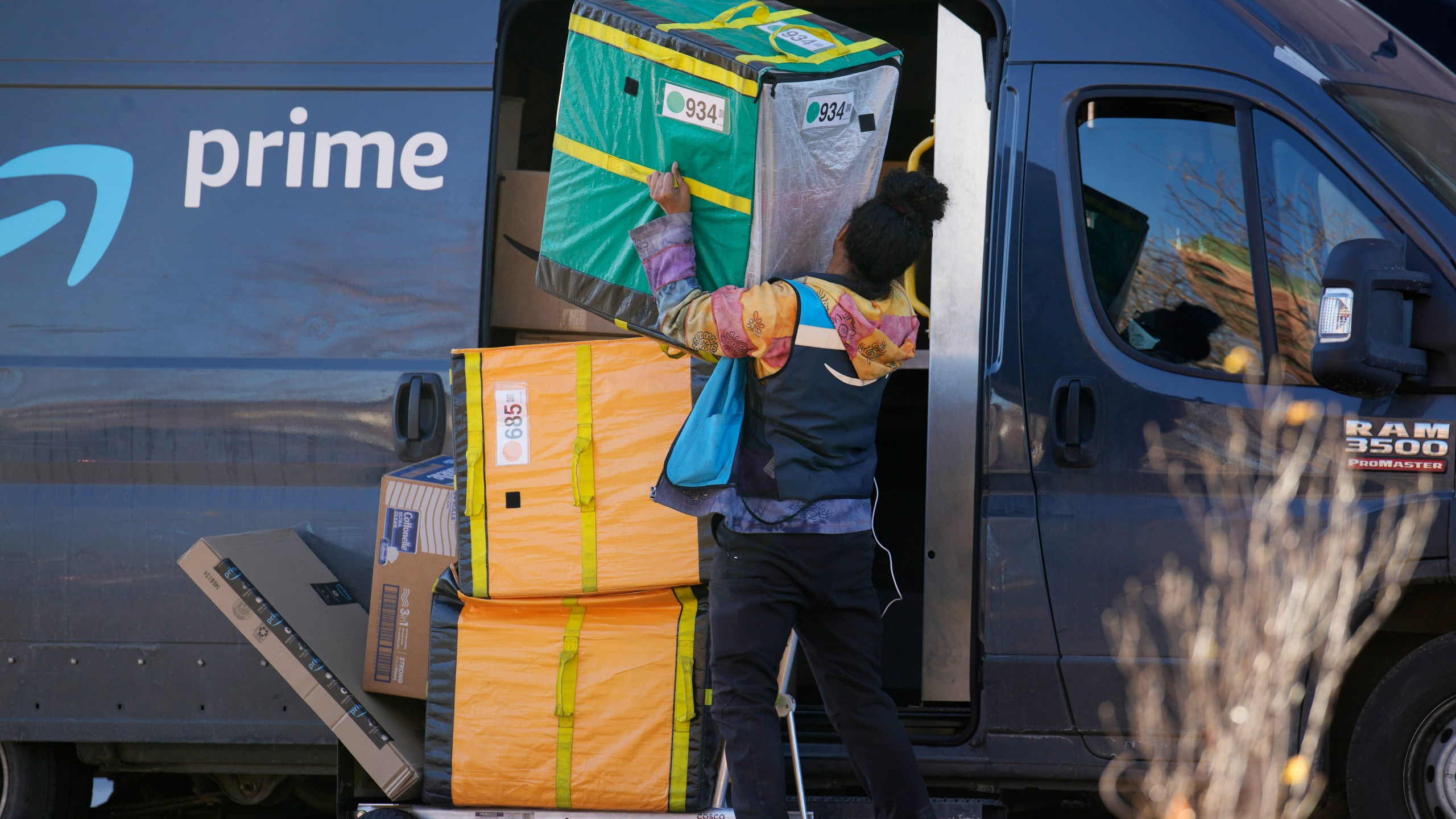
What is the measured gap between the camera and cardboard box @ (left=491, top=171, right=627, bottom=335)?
355cm

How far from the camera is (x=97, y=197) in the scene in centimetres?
339

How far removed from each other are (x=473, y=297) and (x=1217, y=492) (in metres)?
2.11

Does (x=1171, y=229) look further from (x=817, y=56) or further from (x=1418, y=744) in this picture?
(x=1418, y=744)

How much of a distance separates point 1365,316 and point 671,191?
1.70 meters

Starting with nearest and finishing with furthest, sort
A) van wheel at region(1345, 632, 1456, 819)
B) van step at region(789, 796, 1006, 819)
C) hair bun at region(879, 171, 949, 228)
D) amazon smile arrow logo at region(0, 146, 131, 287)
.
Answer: hair bun at region(879, 171, 949, 228) → van wheel at region(1345, 632, 1456, 819) → van step at region(789, 796, 1006, 819) → amazon smile arrow logo at region(0, 146, 131, 287)

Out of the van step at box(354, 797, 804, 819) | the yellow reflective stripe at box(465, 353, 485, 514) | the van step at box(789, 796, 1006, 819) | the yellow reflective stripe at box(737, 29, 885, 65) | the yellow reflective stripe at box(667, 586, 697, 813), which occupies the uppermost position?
the yellow reflective stripe at box(737, 29, 885, 65)

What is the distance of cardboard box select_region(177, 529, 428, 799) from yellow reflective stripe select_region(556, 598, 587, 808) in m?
0.39

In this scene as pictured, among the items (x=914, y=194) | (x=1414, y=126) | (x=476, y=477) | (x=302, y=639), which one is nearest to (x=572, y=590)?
(x=476, y=477)

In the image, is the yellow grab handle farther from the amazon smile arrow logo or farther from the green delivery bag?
the amazon smile arrow logo

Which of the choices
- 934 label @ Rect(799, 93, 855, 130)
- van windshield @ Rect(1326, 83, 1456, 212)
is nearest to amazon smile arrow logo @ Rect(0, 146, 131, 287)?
934 label @ Rect(799, 93, 855, 130)

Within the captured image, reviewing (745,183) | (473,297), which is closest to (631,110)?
(745,183)

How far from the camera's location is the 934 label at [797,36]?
2838 mm

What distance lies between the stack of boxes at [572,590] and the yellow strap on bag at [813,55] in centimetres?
79

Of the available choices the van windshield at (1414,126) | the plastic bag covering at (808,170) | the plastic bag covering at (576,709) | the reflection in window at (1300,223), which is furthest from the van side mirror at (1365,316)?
the plastic bag covering at (576,709)
